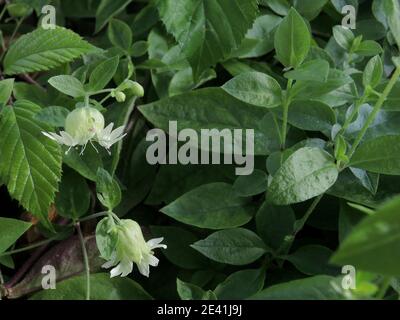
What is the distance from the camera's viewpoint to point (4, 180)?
0.54m

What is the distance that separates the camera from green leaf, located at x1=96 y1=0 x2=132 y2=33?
0.67 metres

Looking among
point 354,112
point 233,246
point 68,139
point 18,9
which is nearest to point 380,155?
point 354,112

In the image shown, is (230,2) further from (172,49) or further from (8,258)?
(8,258)

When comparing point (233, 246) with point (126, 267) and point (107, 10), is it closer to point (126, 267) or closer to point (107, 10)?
point (126, 267)

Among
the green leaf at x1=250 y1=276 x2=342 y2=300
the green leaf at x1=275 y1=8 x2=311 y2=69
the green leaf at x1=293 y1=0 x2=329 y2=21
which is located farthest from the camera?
the green leaf at x1=293 y1=0 x2=329 y2=21

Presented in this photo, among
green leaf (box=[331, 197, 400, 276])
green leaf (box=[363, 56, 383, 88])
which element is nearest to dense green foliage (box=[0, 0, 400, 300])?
green leaf (box=[363, 56, 383, 88])

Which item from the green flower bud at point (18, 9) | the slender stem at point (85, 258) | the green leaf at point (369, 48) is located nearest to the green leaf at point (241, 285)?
the slender stem at point (85, 258)

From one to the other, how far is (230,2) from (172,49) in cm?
10

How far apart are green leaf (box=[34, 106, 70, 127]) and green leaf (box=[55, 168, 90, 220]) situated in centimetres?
7

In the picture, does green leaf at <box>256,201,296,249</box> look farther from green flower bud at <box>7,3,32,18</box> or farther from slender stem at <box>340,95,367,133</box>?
green flower bud at <box>7,3,32,18</box>

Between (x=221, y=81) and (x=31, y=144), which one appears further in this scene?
(x=221, y=81)

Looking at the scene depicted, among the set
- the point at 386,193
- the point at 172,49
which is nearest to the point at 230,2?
the point at 172,49

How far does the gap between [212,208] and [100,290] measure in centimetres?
12

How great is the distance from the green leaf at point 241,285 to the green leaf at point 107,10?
11.8 inches
